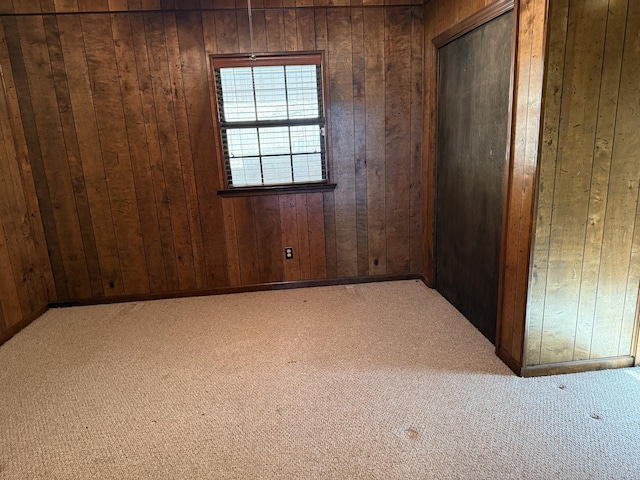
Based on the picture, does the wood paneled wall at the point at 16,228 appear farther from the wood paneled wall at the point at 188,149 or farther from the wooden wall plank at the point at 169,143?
the wooden wall plank at the point at 169,143

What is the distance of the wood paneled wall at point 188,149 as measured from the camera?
307 cm

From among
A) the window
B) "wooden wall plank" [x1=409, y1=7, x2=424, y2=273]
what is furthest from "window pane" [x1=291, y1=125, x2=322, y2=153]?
"wooden wall plank" [x1=409, y1=7, x2=424, y2=273]

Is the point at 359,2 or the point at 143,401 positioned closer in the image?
the point at 143,401

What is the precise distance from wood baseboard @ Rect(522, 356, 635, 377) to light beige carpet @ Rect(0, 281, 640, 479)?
0.16 ft

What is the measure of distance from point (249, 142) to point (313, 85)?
711 mm

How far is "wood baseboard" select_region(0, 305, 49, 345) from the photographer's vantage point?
2.83 meters

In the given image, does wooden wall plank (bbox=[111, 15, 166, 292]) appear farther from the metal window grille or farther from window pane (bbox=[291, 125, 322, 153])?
window pane (bbox=[291, 125, 322, 153])

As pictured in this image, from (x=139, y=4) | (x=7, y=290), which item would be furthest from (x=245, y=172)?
(x=7, y=290)

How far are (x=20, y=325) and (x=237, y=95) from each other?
2.44m

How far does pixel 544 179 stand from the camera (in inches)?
76.4

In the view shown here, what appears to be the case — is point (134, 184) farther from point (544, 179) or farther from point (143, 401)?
point (544, 179)

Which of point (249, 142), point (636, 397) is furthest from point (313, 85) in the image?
point (636, 397)

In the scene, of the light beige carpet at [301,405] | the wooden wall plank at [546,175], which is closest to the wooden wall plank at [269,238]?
the light beige carpet at [301,405]

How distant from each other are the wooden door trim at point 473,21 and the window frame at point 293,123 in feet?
3.05
